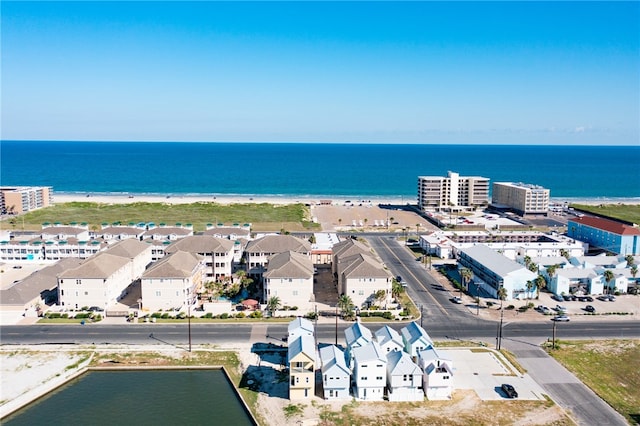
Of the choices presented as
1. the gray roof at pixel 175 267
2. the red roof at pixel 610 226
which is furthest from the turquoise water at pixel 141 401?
the red roof at pixel 610 226

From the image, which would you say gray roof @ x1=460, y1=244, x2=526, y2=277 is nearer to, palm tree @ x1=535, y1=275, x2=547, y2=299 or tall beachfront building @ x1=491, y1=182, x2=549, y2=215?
palm tree @ x1=535, y1=275, x2=547, y2=299

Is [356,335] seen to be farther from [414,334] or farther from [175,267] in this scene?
[175,267]

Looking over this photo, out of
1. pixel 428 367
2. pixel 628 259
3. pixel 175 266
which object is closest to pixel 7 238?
pixel 175 266

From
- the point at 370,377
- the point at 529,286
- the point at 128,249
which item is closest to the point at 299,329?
the point at 370,377

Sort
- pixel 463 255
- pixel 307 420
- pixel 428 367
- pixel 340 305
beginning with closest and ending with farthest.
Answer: pixel 307 420
pixel 428 367
pixel 340 305
pixel 463 255

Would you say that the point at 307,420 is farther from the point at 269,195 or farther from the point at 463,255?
the point at 269,195

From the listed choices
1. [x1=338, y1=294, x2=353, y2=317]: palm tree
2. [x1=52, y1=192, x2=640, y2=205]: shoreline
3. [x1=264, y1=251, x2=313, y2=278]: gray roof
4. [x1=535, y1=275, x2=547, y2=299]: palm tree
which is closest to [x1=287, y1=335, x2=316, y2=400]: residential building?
[x1=338, y1=294, x2=353, y2=317]: palm tree
